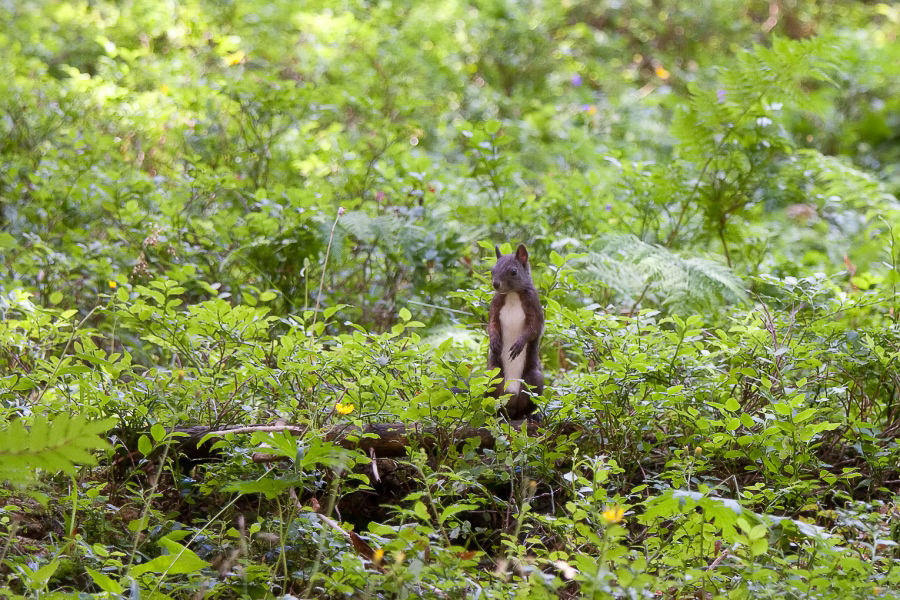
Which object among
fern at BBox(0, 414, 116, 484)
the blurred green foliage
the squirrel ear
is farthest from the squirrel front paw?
fern at BBox(0, 414, 116, 484)

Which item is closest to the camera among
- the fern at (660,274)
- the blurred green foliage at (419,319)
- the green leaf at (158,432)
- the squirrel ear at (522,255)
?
the blurred green foliage at (419,319)

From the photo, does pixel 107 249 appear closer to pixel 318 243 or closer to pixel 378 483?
pixel 318 243

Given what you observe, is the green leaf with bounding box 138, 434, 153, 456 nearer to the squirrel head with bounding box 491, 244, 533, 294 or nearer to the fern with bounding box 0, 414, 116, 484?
the fern with bounding box 0, 414, 116, 484

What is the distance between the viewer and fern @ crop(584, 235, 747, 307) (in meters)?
4.34

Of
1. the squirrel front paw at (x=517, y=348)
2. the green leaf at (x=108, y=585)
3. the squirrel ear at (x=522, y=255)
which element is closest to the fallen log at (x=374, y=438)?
the squirrel front paw at (x=517, y=348)

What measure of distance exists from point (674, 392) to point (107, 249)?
3.27 m

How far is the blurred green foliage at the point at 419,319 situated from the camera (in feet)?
8.30

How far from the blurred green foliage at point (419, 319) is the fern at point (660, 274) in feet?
0.07

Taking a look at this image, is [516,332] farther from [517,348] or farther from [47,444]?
[47,444]

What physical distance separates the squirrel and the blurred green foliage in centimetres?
12

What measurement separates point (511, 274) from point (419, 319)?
1514 millimetres

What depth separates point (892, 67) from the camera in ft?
33.1

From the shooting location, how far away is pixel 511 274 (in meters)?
3.43

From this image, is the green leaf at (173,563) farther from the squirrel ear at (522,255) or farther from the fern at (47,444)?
the squirrel ear at (522,255)
